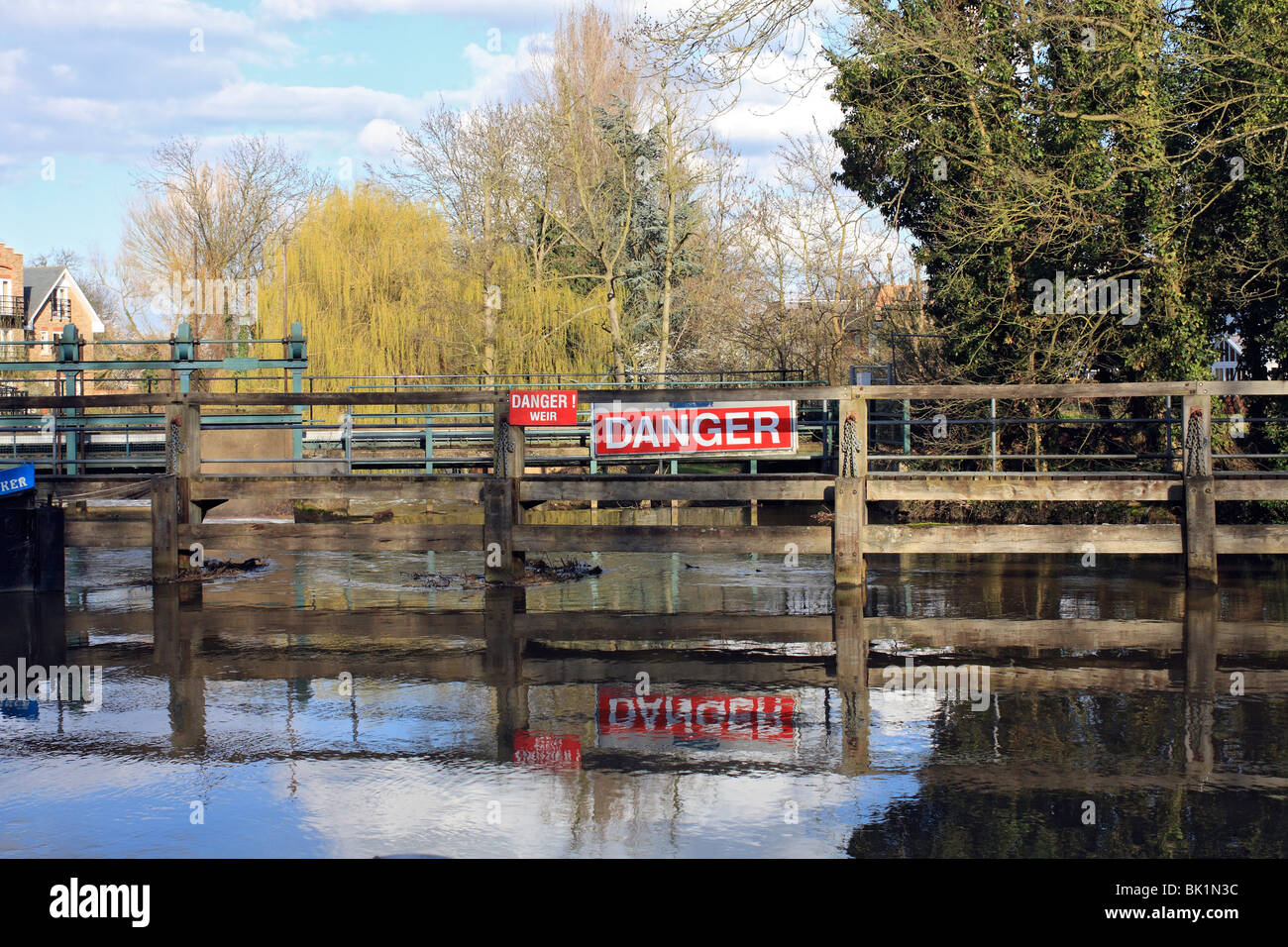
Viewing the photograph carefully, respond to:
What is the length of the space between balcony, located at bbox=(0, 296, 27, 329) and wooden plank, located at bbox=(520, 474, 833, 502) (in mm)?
57165

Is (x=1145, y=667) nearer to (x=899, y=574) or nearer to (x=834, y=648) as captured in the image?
(x=834, y=648)

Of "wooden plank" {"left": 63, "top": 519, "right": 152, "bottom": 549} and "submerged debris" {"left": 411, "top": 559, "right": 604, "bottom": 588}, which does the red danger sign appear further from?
"wooden plank" {"left": 63, "top": 519, "right": 152, "bottom": 549}

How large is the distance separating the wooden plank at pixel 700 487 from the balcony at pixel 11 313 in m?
57.2

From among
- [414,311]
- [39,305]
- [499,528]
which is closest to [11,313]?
[39,305]

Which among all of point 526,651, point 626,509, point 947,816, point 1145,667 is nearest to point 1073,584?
point 1145,667

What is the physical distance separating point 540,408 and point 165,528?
4102 millimetres

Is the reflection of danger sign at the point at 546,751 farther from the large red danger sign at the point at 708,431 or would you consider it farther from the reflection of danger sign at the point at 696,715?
the large red danger sign at the point at 708,431

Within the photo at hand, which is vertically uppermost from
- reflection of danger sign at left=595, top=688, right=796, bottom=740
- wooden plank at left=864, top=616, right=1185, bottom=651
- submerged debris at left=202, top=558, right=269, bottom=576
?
submerged debris at left=202, top=558, right=269, bottom=576

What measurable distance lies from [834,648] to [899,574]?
5.08 metres

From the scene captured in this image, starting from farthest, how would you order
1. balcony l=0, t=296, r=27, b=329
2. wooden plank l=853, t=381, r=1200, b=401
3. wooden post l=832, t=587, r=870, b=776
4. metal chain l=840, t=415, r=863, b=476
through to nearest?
balcony l=0, t=296, r=27, b=329, metal chain l=840, t=415, r=863, b=476, wooden plank l=853, t=381, r=1200, b=401, wooden post l=832, t=587, r=870, b=776

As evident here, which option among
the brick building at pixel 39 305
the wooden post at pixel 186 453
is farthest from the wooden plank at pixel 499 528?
the brick building at pixel 39 305

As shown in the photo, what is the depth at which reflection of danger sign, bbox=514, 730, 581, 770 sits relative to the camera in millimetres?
6281

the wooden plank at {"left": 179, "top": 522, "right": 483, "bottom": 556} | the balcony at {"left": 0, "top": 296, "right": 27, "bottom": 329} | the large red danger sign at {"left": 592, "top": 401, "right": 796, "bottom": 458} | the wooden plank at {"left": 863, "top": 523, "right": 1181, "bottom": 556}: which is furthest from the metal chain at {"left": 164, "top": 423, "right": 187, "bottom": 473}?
the balcony at {"left": 0, "top": 296, "right": 27, "bottom": 329}

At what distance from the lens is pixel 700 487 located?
39.4 feet
